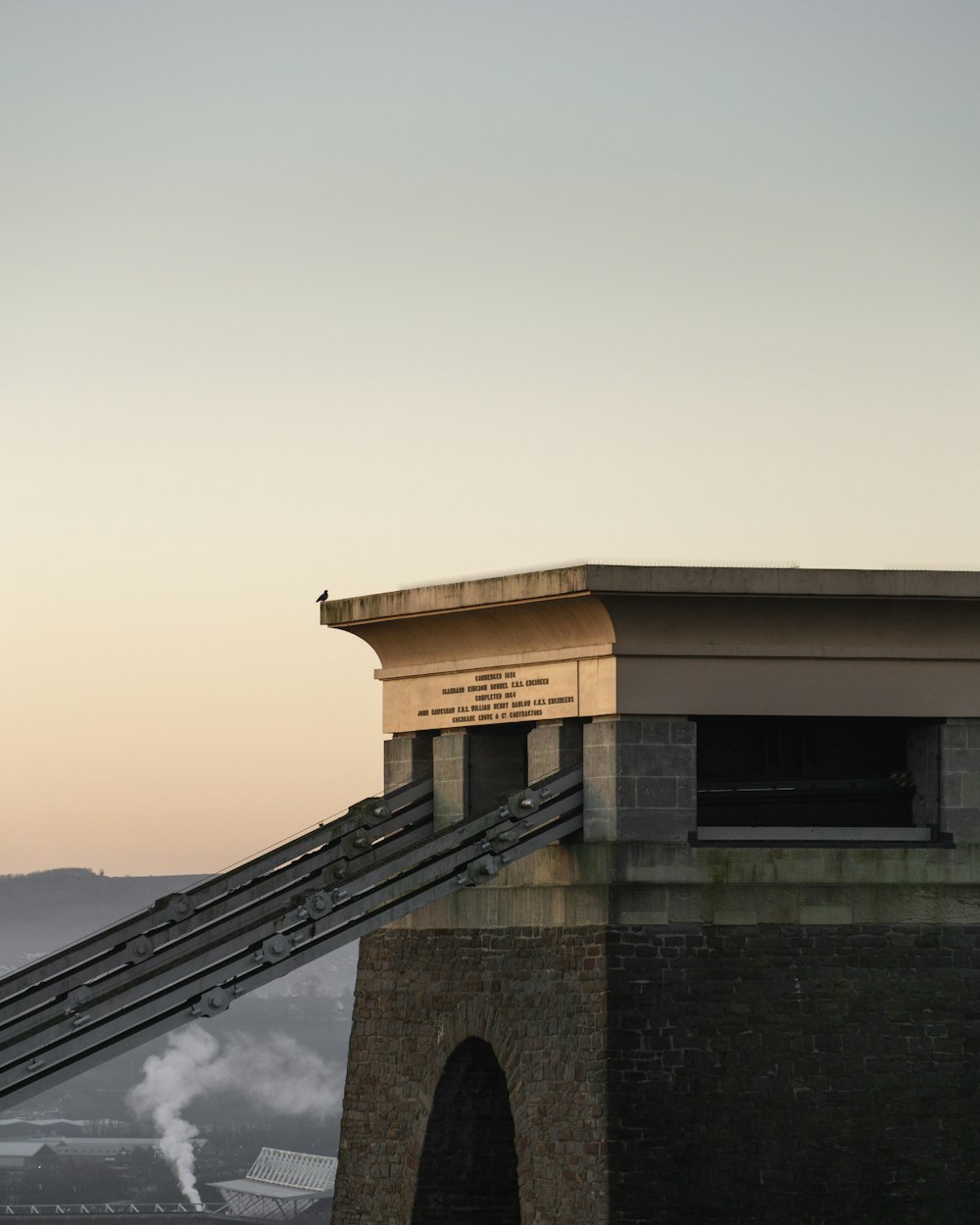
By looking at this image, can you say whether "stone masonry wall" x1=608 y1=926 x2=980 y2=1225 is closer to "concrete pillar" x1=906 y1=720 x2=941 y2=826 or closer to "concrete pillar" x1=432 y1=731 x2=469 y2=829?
"concrete pillar" x1=906 y1=720 x2=941 y2=826

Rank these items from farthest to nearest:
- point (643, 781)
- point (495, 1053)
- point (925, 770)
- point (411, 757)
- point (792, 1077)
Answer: point (411, 757) → point (495, 1053) → point (925, 770) → point (643, 781) → point (792, 1077)

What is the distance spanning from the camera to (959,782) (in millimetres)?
36531

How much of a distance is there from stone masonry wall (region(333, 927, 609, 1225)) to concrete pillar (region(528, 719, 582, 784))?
229 centimetres

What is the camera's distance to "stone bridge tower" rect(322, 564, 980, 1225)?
113 ft

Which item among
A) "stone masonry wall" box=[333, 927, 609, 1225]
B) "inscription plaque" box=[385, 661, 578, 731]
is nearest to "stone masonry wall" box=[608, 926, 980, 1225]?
"stone masonry wall" box=[333, 927, 609, 1225]

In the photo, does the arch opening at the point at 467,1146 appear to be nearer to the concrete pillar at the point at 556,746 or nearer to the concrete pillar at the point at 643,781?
the concrete pillar at the point at 556,746

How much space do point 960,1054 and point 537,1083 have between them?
226 inches

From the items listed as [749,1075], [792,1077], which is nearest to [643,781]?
[749,1075]

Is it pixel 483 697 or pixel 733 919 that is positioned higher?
pixel 483 697

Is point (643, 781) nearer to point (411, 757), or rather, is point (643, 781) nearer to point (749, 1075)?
point (749, 1075)

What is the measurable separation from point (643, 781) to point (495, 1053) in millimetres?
4866

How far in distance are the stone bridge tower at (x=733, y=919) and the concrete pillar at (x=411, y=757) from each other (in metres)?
2.79

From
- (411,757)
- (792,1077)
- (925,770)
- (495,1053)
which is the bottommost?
(792,1077)

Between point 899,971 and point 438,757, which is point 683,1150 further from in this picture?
point 438,757
